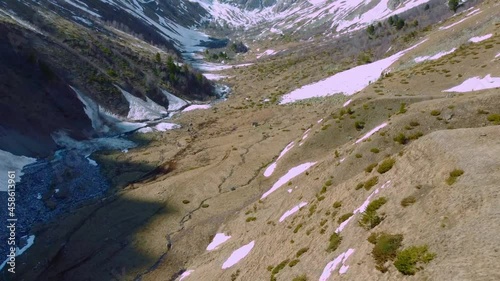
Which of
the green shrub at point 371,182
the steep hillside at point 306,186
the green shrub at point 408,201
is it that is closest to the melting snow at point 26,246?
the steep hillside at point 306,186

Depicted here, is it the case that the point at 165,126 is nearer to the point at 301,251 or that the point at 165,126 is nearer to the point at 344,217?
the point at 301,251

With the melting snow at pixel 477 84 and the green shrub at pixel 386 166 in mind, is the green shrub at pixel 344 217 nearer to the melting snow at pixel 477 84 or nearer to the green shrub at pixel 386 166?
the green shrub at pixel 386 166

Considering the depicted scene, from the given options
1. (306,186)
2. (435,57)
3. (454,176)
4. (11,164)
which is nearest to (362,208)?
(454,176)

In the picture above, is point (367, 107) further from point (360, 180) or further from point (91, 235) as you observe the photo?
point (91, 235)

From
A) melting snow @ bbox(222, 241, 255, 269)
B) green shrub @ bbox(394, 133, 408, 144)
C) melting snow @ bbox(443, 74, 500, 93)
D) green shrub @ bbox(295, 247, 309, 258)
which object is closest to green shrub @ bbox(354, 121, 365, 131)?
melting snow @ bbox(443, 74, 500, 93)

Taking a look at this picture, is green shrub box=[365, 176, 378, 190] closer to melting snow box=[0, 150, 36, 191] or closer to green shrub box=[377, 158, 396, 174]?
green shrub box=[377, 158, 396, 174]

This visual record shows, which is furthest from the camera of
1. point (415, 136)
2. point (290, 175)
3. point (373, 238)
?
point (290, 175)
